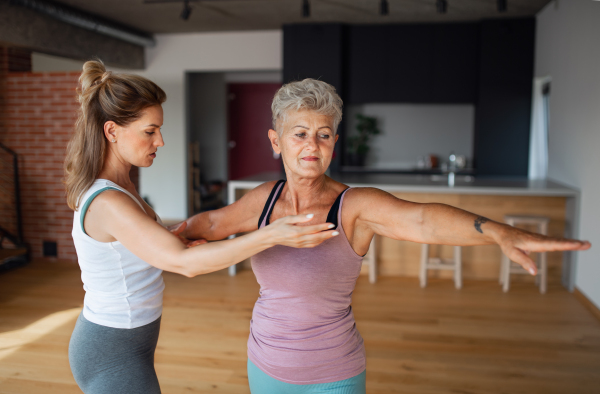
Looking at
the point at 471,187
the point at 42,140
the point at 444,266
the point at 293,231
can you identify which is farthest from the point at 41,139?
the point at 293,231

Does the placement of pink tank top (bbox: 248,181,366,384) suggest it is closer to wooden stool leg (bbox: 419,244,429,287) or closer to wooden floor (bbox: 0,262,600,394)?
wooden floor (bbox: 0,262,600,394)

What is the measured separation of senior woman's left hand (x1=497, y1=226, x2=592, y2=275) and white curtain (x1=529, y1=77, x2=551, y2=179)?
6.18 metres

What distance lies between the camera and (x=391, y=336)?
138 inches

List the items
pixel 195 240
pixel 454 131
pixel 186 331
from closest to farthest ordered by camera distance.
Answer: pixel 195 240, pixel 186 331, pixel 454 131

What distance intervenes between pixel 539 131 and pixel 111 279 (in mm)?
6672

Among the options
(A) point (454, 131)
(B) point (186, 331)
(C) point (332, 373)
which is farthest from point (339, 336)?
(A) point (454, 131)

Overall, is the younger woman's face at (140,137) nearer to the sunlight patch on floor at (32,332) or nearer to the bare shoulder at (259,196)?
the bare shoulder at (259,196)

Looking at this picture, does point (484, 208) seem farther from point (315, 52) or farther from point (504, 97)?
point (315, 52)

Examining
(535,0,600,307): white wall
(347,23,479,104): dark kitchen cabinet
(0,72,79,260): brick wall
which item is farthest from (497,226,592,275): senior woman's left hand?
(347,23,479,104): dark kitchen cabinet

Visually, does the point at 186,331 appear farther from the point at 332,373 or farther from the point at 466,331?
the point at 332,373

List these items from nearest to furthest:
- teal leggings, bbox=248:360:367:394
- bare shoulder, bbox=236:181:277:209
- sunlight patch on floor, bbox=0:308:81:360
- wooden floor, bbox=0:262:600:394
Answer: teal leggings, bbox=248:360:367:394, bare shoulder, bbox=236:181:277:209, wooden floor, bbox=0:262:600:394, sunlight patch on floor, bbox=0:308:81:360

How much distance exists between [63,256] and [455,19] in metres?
5.79

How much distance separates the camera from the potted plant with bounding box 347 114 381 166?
7.54 m

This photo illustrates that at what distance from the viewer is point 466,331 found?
3.61 metres
